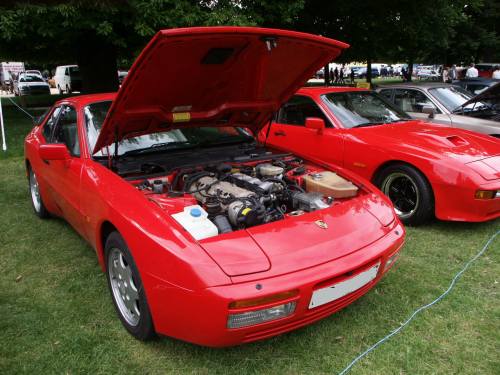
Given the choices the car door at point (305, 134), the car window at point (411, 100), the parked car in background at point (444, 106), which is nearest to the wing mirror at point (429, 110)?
the parked car in background at point (444, 106)

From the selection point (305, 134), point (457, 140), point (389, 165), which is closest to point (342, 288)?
point (389, 165)

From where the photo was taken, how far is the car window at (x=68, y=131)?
340 cm

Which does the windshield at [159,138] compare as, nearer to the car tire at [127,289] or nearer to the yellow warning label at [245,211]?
the car tire at [127,289]

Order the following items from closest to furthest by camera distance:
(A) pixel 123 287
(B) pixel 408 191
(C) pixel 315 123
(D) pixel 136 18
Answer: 1. (A) pixel 123 287
2. (B) pixel 408 191
3. (C) pixel 315 123
4. (D) pixel 136 18

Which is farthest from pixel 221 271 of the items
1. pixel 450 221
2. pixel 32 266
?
pixel 450 221

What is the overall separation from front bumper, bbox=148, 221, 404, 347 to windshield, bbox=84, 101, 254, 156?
153cm

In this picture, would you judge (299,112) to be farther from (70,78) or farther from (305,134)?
(70,78)

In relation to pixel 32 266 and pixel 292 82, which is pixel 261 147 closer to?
pixel 292 82

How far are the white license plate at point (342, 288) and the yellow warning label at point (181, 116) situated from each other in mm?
1775

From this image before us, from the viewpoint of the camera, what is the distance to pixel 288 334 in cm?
254

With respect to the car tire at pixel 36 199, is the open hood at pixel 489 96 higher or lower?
higher

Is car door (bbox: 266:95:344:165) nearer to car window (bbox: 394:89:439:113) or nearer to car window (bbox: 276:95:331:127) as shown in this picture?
car window (bbox: 276:95:331:127)

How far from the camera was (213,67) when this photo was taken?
2.89 meters

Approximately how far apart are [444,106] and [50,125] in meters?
5.72
